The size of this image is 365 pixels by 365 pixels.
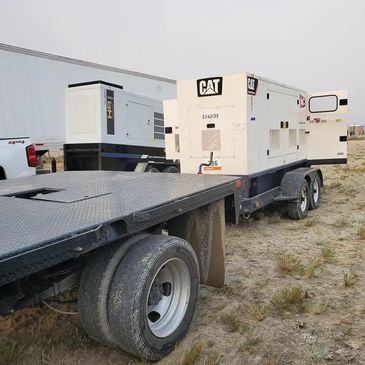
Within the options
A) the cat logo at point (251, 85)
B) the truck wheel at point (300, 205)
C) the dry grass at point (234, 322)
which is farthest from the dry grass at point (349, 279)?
the cat logo at point (251, 85)

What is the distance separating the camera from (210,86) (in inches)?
259

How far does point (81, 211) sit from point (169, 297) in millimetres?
1038

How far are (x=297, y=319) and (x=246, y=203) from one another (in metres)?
2.98

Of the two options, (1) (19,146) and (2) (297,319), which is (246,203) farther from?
(1) (19,146)

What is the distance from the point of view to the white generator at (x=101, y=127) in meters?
9.56

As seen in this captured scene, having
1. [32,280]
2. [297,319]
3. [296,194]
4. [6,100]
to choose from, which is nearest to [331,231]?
[296,194]

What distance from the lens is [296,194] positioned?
7395 mm

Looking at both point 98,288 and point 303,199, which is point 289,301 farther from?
point 303,199

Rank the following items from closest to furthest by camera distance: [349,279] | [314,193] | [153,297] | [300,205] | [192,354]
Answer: [192,354], [153,297], [349,279], [300,205], [314,193]

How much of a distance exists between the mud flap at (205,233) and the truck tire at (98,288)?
107 cm

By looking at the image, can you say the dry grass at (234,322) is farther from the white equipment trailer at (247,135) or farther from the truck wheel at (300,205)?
the truck wheel at (300,205)

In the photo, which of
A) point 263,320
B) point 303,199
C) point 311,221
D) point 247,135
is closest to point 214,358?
point 263,320

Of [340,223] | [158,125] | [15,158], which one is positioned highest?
[158,125]

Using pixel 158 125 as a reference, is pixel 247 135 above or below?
below
